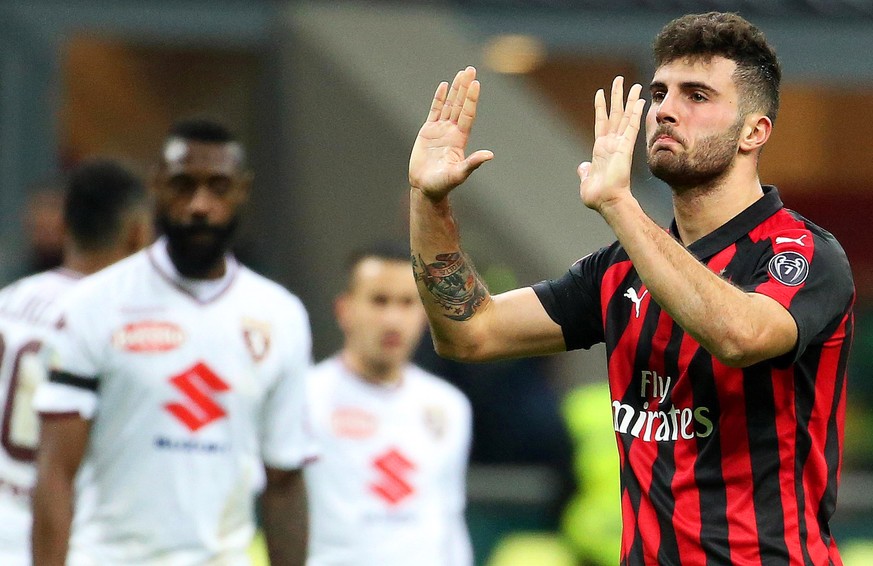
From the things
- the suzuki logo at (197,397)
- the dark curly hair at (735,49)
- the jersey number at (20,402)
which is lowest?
the jersey number at (20,402)

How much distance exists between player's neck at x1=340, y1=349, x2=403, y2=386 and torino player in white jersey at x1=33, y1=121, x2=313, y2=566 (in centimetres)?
163

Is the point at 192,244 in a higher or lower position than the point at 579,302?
lower

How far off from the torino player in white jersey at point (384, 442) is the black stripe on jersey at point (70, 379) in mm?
1906

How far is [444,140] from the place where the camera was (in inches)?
157

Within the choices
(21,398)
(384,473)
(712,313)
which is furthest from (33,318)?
(712,313)

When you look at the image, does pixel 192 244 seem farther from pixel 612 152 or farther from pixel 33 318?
pixel 612 152

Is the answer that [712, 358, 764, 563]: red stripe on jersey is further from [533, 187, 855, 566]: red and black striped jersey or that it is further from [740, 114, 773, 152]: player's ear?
[740, 114, 773, 152]: player's ear

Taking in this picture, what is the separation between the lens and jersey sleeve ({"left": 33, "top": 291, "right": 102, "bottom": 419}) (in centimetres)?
500

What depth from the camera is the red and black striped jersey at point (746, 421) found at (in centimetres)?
363

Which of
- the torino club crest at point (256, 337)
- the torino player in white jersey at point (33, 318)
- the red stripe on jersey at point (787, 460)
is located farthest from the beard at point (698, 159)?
the torino player in white jersey at point (33, 318)

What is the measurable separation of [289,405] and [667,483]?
6.65 ft

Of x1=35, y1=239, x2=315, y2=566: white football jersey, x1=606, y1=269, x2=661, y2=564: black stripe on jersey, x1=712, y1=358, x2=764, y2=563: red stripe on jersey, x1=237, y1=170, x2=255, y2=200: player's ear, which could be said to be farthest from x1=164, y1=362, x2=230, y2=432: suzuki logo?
x1=712, y1=358, x2=764, y2=563: red stripe on jersey

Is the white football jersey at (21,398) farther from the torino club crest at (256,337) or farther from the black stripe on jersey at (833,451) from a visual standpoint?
the black stripe on jersey at (833,451)

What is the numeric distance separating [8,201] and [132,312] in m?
6.57
